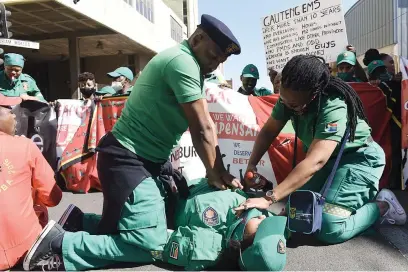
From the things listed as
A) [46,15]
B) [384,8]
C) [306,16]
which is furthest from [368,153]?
[384,8]

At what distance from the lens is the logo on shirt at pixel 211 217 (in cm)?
249

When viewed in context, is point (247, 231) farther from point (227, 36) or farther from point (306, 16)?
point (306, 16)

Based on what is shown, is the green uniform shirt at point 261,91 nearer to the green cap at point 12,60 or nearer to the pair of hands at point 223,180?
the pair of hands at point 223,180

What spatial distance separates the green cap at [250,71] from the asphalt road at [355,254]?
3.33 metres

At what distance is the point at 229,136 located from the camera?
4.80 meters

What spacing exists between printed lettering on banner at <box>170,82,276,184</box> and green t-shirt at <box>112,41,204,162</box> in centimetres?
205

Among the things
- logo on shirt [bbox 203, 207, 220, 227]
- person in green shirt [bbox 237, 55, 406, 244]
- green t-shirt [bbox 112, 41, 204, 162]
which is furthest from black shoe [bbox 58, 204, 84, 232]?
person in green shirt [bbox 237, 55, 406, 244]

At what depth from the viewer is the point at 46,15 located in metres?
15.0

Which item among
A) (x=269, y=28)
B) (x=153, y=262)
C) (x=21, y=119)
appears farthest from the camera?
(x=269, y=28)

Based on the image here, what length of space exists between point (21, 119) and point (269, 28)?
369cm

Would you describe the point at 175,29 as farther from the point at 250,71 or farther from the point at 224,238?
the point at 224,238

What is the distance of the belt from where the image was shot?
9.19 feet

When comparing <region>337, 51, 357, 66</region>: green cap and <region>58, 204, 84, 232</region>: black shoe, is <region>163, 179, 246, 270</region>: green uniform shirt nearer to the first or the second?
<region>58, 204, 84, 232</region>: black shoe

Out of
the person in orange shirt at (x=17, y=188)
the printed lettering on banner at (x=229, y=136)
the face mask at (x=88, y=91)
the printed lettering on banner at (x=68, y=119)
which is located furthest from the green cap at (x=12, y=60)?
the person in orange shirt at (x=17, y=188)
